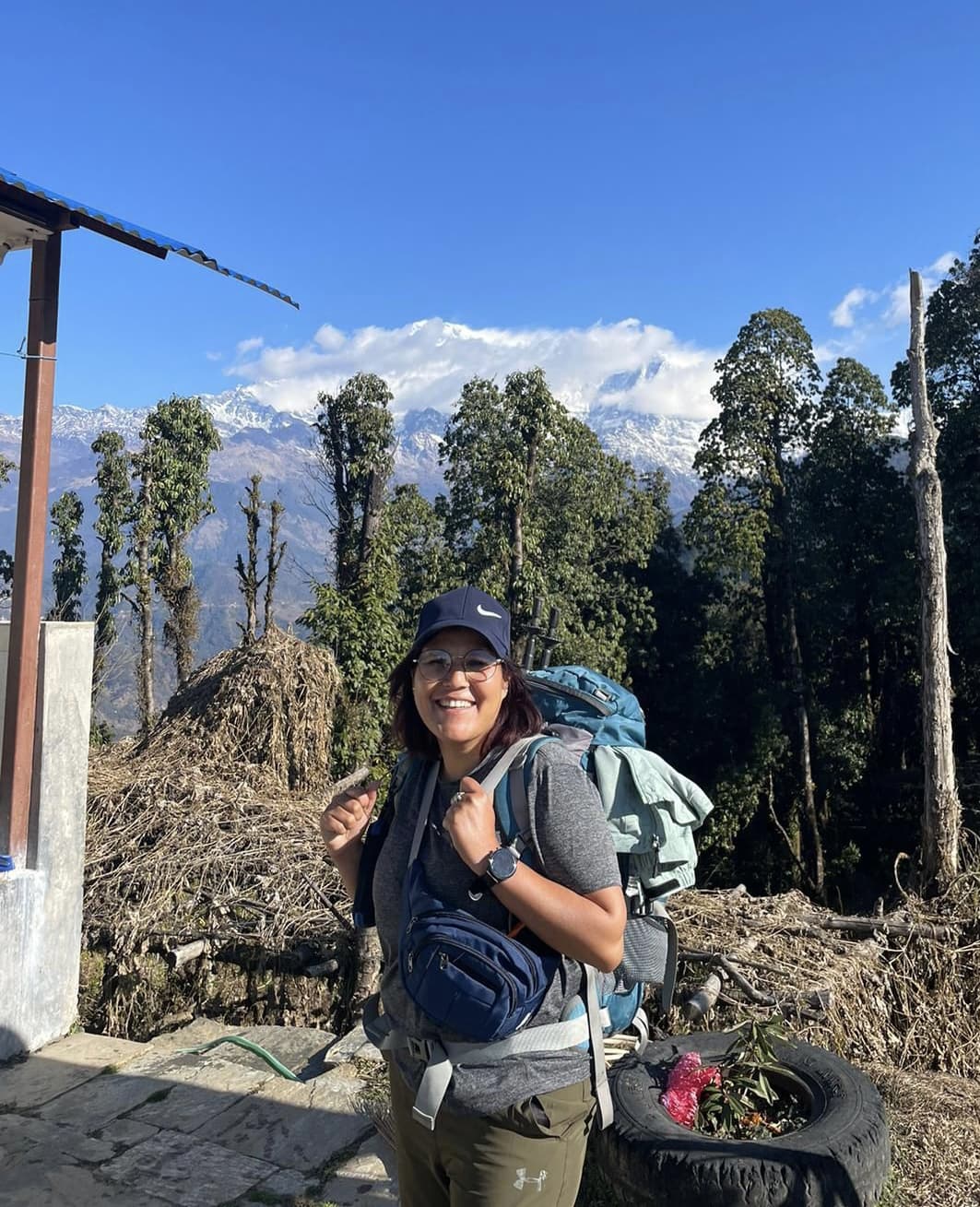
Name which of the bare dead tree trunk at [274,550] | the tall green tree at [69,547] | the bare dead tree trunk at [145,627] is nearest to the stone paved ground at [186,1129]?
the bare dead tree trunk at [274,550]

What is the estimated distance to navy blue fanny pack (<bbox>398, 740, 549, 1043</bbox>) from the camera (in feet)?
4.93

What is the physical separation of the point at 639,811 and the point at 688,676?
1974cm

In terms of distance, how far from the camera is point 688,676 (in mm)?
21188

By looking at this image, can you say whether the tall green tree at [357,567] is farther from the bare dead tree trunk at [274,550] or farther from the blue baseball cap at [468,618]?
the blue baseball cap at [468,618]

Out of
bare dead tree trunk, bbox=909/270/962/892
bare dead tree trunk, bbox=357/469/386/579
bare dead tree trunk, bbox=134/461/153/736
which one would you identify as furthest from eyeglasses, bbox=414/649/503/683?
bare dead tree trunk, bbox=134/461/153/736

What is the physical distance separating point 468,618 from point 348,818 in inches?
19.1

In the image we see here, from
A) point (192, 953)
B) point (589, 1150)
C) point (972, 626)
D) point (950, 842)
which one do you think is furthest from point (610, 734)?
point (972, 626)

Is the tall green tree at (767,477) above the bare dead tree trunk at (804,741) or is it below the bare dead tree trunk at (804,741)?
above

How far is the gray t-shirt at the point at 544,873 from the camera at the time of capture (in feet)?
5.06

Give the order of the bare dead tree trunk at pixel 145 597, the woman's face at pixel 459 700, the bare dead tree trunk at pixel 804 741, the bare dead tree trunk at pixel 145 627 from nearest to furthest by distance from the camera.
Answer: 1. the woman's face at pixel 459 700
2. the bare dead tree trunk at pixel 804 741
3. the bare dead tree trunk at pixel 145 627
4. the bare dead tree trunk at pixel 145 597

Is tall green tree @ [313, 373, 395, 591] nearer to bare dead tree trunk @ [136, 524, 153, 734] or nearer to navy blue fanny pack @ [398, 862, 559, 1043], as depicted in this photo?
bare dead tree trunk @ [136, 524, 153, 734]

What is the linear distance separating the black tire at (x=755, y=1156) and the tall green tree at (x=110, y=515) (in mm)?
26638

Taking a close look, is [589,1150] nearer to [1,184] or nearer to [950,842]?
[1,184]

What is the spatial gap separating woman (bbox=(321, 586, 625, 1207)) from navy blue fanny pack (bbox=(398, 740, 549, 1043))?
0.15ft
